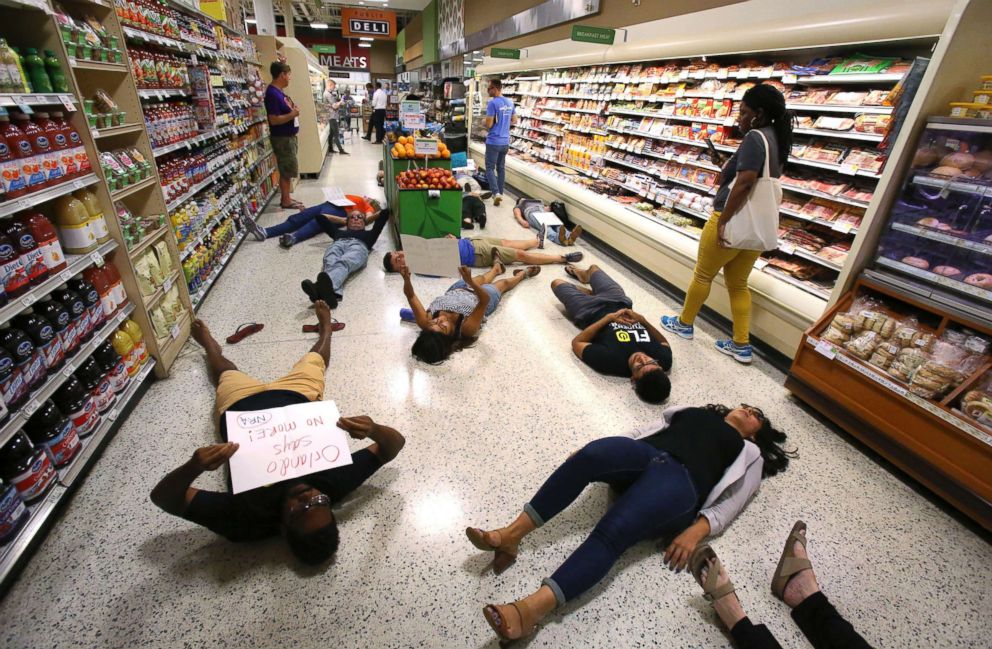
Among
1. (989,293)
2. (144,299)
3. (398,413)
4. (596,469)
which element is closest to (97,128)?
(144,299)

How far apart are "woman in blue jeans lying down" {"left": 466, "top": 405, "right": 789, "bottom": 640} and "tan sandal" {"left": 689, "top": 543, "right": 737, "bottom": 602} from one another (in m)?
0.08

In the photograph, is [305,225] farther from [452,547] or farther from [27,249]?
[452,547]

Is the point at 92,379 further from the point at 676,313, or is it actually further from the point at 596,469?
the point at 676,313

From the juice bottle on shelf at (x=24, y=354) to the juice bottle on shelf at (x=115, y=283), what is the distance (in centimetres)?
63

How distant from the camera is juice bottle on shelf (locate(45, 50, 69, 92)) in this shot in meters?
1.96

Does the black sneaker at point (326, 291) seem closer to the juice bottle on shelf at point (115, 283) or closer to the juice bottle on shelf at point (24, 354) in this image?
the juice bottle on shelf at point (115, 283)

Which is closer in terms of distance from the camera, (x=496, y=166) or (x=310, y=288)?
(x=310, y=288)

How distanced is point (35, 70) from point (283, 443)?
188 cm

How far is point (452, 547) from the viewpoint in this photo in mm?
1906

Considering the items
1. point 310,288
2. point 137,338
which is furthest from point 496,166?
point 137,338

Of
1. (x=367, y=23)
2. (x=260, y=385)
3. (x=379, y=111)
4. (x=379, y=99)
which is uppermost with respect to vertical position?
(x=367, y=23)

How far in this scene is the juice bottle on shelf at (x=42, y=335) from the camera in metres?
1.82

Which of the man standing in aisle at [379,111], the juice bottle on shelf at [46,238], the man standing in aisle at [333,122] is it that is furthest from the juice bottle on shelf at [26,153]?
the man standing in aisle at [379,111]

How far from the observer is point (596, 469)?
184 centimetres
